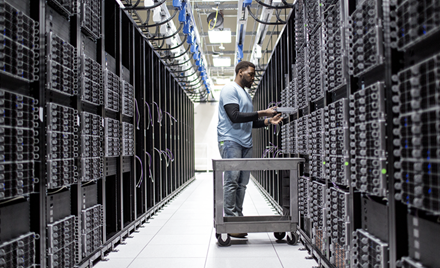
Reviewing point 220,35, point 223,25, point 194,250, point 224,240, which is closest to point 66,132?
point 194,250

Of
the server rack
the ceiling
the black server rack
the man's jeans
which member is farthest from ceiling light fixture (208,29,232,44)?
the black server rack

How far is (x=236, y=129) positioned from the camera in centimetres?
284

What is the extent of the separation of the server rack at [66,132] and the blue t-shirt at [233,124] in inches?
36.0

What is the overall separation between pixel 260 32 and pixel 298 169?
268 centimetres

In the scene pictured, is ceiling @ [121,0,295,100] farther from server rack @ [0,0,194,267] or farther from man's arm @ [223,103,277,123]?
man's arm @ [223,103,277,123]

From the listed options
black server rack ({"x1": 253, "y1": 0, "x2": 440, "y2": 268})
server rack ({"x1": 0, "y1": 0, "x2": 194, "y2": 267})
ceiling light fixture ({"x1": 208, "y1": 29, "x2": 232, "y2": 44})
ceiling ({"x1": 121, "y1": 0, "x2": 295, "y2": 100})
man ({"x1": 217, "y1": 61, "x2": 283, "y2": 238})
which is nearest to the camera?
black server rack ({"x1": 253, "y1": 0, "x2": 440, "y2": 268})

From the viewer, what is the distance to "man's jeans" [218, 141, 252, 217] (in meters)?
2.80

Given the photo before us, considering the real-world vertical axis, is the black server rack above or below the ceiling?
below

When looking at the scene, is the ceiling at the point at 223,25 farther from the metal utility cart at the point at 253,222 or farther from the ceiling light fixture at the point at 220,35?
the metal utility cart at the point at 253,222

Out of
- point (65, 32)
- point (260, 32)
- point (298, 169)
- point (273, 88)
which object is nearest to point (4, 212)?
point (65, 32)

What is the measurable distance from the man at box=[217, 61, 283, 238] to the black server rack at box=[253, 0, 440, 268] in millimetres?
599

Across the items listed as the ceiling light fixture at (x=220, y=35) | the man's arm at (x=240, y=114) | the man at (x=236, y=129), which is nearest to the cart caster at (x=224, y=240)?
the man at (x=236, y=129)

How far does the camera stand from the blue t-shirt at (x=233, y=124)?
111 inches

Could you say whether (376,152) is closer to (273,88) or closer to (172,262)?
(172,262)
